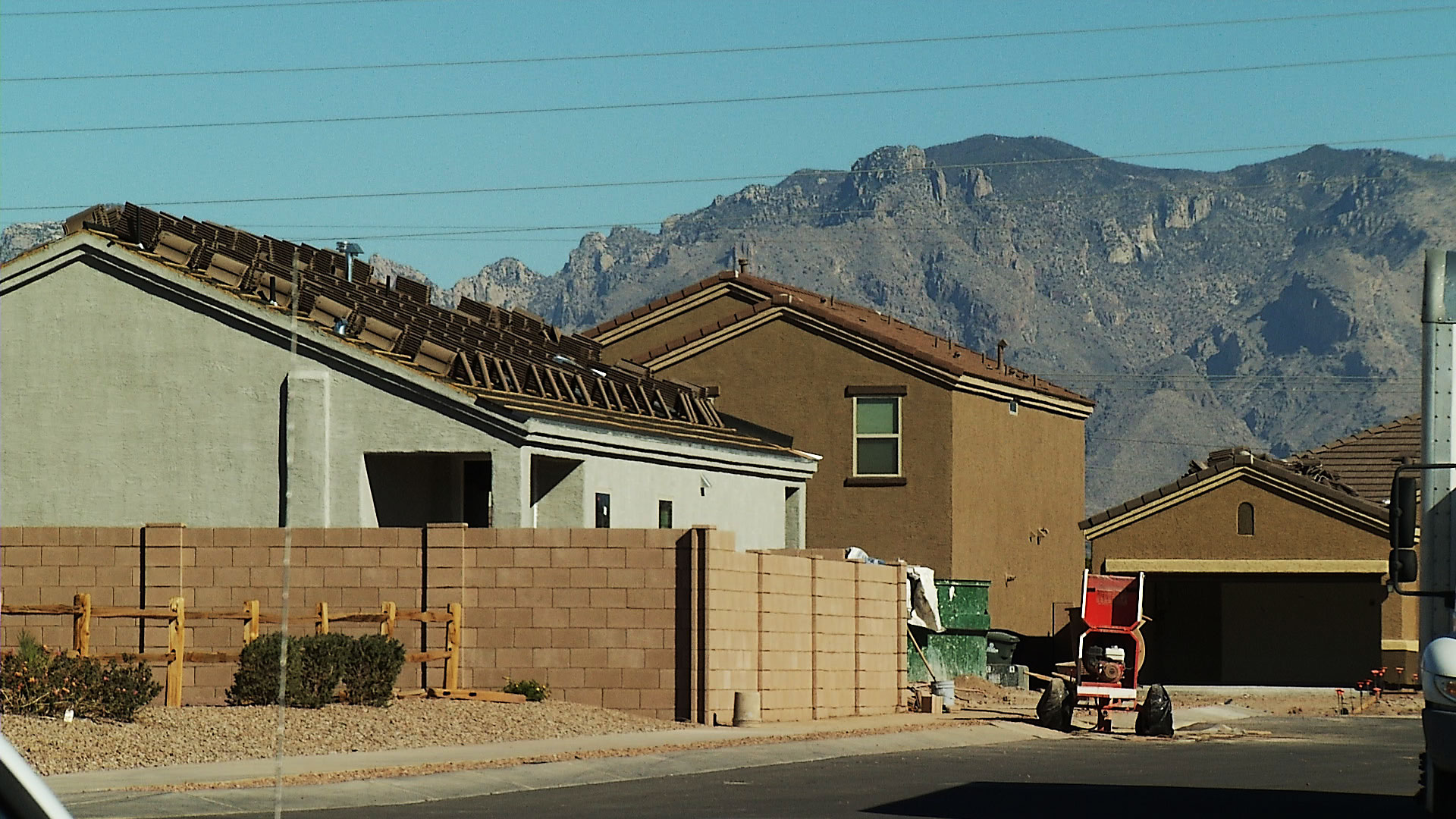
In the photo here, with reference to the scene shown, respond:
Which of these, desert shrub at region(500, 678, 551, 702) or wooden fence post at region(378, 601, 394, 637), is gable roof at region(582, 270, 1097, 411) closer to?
desert shrub at region(500, 678, 551, 702)

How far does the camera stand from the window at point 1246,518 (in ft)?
151

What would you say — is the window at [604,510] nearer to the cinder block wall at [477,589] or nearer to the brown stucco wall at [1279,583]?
the cinder block wall at [477,589]

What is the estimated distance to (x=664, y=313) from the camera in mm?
49125

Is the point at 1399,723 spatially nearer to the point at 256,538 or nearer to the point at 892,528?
the point at 892,528

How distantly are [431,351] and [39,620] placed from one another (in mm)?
8071

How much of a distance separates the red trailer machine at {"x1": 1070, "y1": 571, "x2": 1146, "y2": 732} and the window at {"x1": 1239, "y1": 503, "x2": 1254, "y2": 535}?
15.2m

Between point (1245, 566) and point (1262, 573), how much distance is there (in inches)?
20.7

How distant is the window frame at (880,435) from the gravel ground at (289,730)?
68.9 ft

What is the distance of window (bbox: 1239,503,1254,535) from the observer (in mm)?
45938

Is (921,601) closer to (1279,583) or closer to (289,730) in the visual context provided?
(289,730)

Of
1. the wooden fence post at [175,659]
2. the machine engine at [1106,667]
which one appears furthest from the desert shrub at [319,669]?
the machine engine at [1106,667]

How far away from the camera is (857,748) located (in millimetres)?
23578

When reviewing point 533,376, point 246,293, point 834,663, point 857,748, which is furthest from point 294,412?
point 857,748

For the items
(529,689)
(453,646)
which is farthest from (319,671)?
(529,689)
